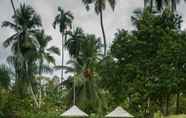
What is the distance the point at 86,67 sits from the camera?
5153 cm

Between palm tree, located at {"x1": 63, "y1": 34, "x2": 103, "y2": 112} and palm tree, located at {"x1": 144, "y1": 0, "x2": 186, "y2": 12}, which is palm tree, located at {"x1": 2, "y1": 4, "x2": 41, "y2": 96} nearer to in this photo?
palm tree, located at {"x1": 63, "y1": 34, "x2": 103, "y2": 112}

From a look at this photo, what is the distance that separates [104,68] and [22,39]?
66.0 ft

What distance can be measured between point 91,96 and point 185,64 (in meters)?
17.7

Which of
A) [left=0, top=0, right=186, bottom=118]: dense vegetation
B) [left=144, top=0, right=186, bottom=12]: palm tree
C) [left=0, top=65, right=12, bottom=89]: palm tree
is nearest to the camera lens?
[left=0, top=0, right=186, bottom=118]: dense vegetation

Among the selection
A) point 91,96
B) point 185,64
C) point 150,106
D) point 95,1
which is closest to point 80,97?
point 91,96

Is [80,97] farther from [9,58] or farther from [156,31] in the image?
[156,31]

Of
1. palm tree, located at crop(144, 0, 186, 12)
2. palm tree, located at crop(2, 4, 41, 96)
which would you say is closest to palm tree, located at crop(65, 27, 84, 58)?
palm tree, located at crop(2, 4, 41, 96)

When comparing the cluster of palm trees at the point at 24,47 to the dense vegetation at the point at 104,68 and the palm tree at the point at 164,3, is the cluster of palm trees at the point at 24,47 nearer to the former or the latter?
the dense vegetation at the point at 104,68

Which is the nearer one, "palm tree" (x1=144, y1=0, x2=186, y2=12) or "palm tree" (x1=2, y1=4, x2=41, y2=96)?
"palm tree" (x1=144, y1=0, x2=186, y2=12)

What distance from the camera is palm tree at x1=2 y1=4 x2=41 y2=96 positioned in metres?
53.3

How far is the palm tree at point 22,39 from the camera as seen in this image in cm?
5331

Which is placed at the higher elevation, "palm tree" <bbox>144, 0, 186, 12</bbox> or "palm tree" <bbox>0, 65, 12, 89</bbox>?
"palm tree" <bbox>144, 0, 186, 12</bbox>

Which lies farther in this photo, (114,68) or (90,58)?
(90,58)

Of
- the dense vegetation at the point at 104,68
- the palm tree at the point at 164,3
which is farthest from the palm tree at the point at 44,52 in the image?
the palm tree at the point at 164,3
